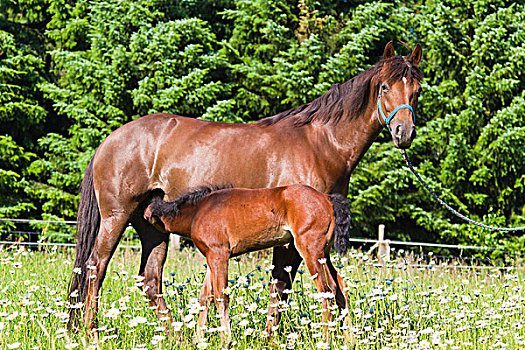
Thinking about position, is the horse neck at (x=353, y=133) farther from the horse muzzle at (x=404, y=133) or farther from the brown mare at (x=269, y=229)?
the brown mare at (x=269, y=229)

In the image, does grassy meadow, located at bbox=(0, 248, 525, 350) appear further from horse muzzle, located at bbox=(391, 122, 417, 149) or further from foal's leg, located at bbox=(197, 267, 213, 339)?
horse muzzle, located at bbox=(391, 122, 417, 149)

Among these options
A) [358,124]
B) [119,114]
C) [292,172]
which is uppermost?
[119,114]

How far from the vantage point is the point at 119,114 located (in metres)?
16.3

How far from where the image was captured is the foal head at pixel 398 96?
4.99 m

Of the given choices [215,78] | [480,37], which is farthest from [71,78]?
[480,37]

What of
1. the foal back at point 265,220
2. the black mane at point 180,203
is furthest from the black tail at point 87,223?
the foal back at point 265,220

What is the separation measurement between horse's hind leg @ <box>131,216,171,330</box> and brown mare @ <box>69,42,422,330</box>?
21 mm

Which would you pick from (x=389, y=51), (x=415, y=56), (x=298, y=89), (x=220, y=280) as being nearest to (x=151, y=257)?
(x=220, y=280)

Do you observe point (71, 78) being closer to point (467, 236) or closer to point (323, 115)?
point (467, 236)

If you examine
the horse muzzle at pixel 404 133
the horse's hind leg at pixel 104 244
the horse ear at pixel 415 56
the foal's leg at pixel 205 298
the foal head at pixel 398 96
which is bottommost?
the foal's leg at pixel 205 298

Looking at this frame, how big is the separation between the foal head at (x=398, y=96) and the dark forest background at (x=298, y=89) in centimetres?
988

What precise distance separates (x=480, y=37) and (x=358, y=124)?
12.6 meters

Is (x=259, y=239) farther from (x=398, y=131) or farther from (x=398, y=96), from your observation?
(x=398, y=96)

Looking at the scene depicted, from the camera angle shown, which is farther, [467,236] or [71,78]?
[71,78]
